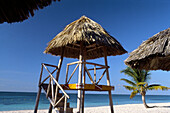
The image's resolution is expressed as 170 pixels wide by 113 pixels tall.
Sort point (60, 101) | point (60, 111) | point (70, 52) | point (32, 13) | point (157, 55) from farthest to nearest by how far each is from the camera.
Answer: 1. point (70, 52)
2. point (60, 101)
3. point (60, 111)
4. point (157, 55)
5. point (32, 13)

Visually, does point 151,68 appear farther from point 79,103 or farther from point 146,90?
point 146,90

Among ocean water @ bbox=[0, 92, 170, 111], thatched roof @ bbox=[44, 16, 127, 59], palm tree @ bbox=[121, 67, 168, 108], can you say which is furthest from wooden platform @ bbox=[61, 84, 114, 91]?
ocean water @ bbox=[0, 92, 170, 111]

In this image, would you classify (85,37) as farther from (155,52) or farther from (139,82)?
(139,82)

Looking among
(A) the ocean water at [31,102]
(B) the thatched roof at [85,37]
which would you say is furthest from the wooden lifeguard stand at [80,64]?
(A) the ocean water at [31,102]

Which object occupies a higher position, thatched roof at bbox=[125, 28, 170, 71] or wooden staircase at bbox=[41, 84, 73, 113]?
thatched roof at bbox=[125, 28, 170, 71]

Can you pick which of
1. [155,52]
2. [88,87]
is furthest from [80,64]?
[155,52]

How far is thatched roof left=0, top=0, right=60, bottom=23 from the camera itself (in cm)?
298

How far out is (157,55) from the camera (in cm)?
422

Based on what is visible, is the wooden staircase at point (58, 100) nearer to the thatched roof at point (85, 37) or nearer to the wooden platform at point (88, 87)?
the wooden platform at point (88, 87)

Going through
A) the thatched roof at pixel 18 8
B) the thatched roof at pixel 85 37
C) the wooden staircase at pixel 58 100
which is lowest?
the wooden staircase at pixel 58 100

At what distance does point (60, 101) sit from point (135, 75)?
11385 mm

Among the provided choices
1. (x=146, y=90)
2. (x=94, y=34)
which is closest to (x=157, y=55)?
(x=94, y=34)

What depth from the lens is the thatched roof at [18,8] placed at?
2.98m

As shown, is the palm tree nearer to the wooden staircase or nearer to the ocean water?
the wooden staircase
